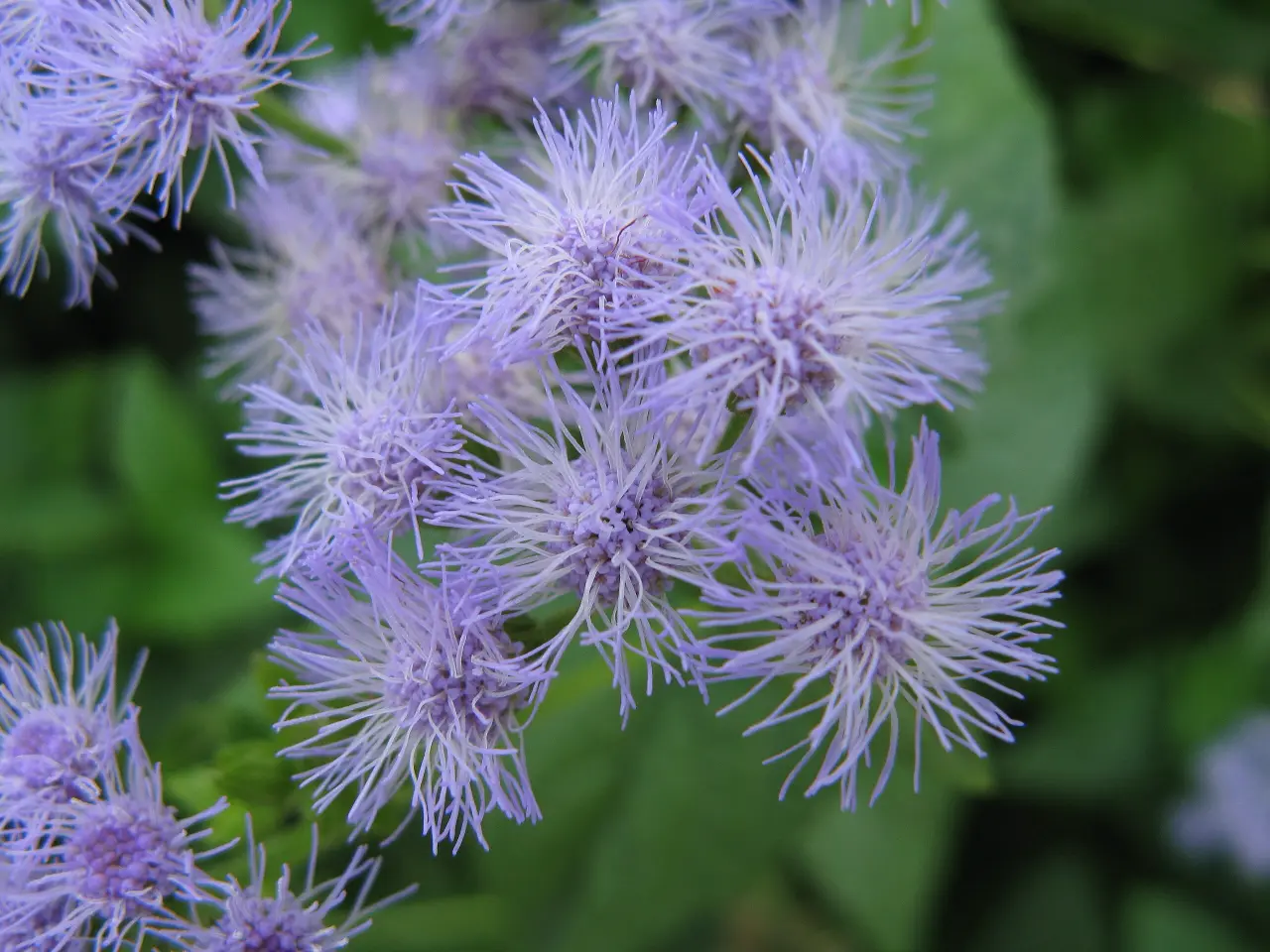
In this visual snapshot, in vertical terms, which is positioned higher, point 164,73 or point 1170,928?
point 164,73

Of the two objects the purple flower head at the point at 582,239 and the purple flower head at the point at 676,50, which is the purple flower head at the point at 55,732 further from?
the purple flower head at the point at 676,50

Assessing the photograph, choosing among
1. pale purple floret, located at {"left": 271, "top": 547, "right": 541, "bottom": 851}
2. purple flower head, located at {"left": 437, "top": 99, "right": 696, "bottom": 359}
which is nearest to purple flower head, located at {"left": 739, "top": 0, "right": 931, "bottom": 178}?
purple flower head, located at {"left": 437, "top": 99, "right": 696, "bottom": 359}

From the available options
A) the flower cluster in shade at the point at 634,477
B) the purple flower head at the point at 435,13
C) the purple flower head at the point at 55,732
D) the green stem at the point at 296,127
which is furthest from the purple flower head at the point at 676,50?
the purple flower head at the point at 55,732

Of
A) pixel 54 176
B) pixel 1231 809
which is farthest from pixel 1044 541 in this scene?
pixel 54 176

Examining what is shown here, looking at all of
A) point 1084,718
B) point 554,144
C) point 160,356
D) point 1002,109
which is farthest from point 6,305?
point 1084,718

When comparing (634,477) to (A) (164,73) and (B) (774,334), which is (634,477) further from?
(A) (164,73)

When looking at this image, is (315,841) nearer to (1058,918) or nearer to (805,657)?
(805,657)
